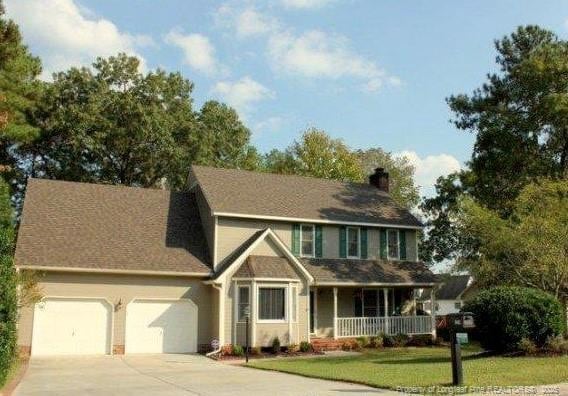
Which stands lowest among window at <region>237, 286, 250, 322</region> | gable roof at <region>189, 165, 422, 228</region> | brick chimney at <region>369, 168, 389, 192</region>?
window at <region>237, 286, 250, 322</region>

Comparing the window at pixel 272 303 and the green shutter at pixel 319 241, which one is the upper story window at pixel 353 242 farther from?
the window at pixel 272 303

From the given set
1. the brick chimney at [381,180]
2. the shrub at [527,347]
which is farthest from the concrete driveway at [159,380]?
the brick chimney at [381,180]

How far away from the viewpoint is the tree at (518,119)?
101 feet

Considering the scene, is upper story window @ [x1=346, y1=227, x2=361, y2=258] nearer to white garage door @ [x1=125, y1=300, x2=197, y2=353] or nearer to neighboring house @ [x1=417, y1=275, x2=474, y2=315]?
white garage door @ [x1=125, y1=300, x2=197, y2=353]

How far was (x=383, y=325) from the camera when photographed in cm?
2878

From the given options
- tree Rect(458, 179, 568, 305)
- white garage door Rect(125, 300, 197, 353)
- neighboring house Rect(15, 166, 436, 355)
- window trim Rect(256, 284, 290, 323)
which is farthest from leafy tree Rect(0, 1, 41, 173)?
tree Rect(458, 179, 568, 305)

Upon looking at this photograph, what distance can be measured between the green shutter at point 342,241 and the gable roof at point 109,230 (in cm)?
678

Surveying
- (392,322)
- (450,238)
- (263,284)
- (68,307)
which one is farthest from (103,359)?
(450,238)

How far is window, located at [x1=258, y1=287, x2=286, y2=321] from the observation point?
991 inches

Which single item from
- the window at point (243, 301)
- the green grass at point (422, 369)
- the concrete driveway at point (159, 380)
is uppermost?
the window at point (243, 301)

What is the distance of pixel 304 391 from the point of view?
13320 mm

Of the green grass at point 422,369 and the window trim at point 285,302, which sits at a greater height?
the window trim at point 285,302

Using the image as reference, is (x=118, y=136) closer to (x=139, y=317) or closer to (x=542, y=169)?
(x=139, y=317)

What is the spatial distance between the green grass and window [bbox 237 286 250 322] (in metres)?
3.27
